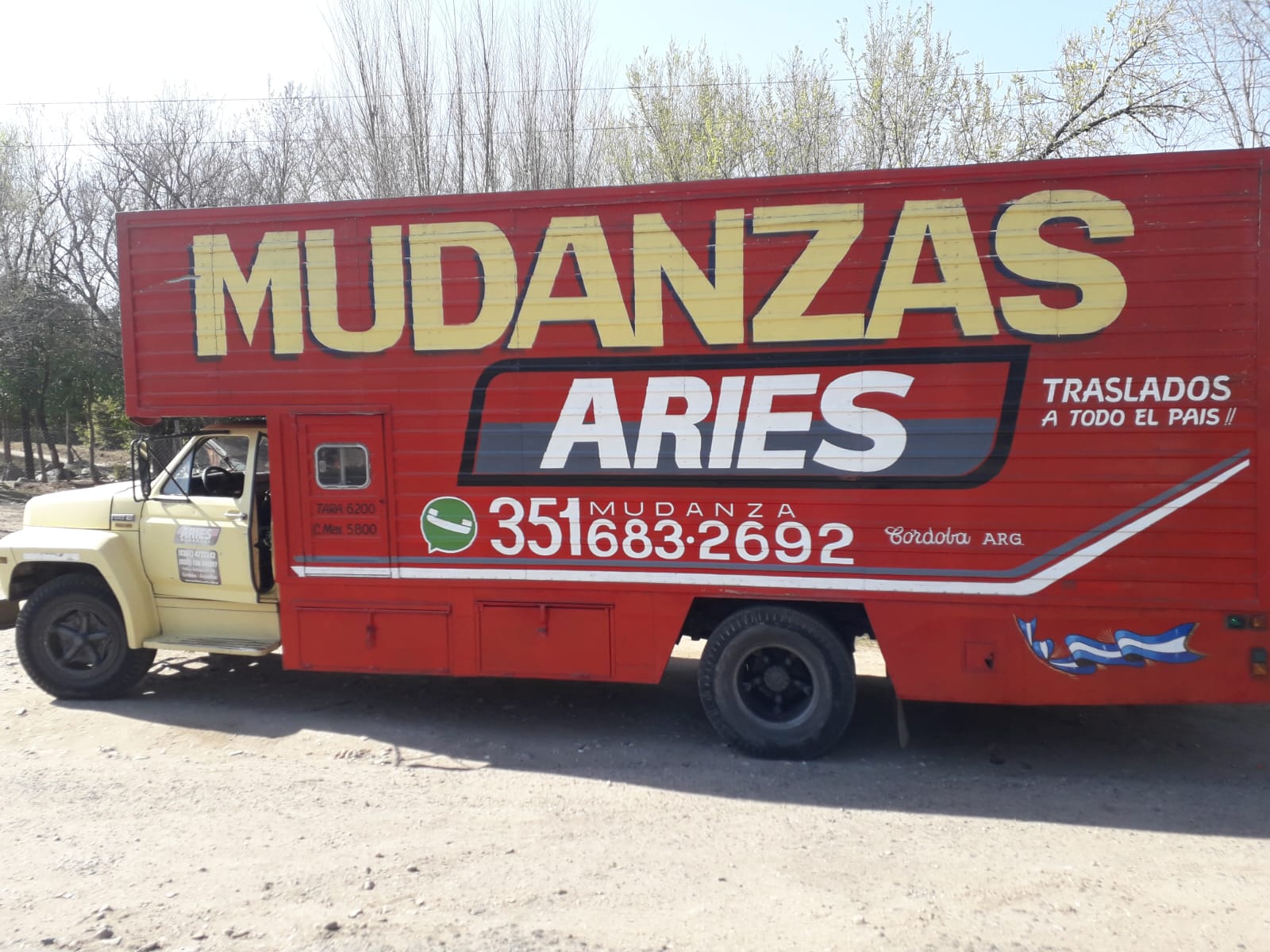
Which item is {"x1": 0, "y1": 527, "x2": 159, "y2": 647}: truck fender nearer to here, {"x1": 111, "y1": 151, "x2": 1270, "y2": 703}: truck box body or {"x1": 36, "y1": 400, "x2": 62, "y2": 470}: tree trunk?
{"x1": 111, "y1": 151, "x2": 1270, "y2": 703}: truck box body

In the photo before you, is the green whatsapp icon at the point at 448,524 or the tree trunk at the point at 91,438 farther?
the tree trunk at the point at 91,438

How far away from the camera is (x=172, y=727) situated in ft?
20.6

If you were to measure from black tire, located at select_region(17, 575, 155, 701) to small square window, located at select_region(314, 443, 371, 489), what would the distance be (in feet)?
6.89

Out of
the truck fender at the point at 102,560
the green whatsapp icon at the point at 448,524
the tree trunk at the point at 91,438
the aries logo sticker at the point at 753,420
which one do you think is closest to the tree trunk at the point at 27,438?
the tree trunk at the point at 91,438

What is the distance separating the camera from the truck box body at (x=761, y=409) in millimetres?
5055

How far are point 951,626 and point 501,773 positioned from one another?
2848 mm

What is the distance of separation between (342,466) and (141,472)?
1.82 metres

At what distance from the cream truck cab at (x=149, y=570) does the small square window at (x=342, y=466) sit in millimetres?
579

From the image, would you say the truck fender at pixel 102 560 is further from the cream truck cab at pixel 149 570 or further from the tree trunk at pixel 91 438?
the tree trunk at pixel 91 438

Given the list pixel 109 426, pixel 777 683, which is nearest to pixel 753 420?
pixel 777 683

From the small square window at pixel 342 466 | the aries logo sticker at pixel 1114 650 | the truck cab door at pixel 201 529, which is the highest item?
the small square window at pixel 342 466

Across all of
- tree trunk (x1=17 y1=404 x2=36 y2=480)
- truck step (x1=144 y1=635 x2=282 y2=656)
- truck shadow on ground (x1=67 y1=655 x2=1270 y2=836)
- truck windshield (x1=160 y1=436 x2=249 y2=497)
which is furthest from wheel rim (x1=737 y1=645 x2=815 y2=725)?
tree trunk (x1=17 y1=404 x2=36 y2=480)

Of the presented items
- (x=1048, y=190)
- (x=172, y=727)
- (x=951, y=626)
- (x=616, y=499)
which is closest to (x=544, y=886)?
(x=616, y=499)

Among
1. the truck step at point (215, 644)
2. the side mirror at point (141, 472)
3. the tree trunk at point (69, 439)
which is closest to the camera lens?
the truck step at point (215, 644)
